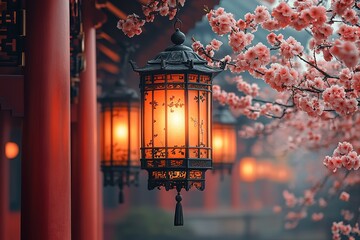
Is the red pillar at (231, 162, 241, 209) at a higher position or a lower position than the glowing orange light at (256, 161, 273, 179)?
lower

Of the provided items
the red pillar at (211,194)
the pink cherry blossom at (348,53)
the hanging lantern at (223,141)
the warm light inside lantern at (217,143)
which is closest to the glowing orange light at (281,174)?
the red pillar at (211,194)

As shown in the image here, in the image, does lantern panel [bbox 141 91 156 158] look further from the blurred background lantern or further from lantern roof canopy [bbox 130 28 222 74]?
the blurred background lantern

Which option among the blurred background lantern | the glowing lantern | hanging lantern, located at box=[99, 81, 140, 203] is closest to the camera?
hanging lantern, located at box=[99, 81, 140, 203]

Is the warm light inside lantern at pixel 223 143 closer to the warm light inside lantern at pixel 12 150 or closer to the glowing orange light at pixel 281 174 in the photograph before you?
the warm light inside lantern at pixel 12 150

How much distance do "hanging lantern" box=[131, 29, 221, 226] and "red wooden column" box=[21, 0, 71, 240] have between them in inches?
24.1

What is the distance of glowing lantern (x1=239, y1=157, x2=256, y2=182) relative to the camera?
2744cm

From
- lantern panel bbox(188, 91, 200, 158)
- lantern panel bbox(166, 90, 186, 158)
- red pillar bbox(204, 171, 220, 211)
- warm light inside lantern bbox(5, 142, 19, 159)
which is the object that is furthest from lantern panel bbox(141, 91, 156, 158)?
red pillar bbox(204, 171, 220, 211)

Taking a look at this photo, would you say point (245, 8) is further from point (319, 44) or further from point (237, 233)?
point (319, 44)

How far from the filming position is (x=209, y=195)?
Answer: 27.6 meters

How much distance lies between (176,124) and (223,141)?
311 inches

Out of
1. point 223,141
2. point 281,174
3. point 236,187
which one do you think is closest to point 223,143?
point 223,141

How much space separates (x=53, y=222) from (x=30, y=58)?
3.43 ft

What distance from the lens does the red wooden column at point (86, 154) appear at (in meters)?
9.76

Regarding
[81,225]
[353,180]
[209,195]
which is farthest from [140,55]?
[209,195]
